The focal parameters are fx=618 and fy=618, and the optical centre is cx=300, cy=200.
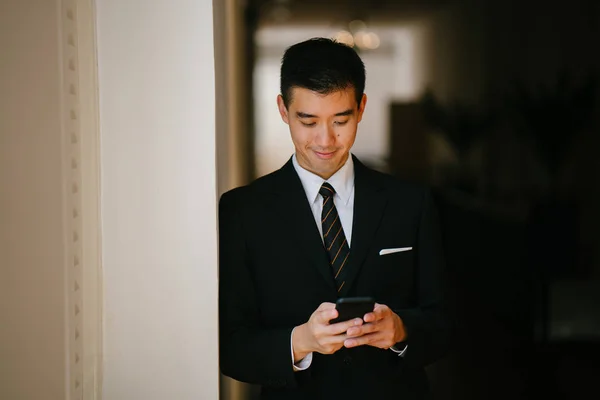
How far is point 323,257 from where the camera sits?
67.5 inches

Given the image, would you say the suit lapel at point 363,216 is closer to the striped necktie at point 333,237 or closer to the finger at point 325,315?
the striped necktie at point 333,237

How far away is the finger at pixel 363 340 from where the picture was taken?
61.1 inches

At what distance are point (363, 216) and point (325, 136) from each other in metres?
0.26

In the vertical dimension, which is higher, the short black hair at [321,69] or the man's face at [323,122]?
the short black hair at [321,69]

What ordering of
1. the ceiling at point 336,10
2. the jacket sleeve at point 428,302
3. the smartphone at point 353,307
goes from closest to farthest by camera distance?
the smartphone at point 353,307 → the jacket sleeve at point 428,302 → the ceiling at point 336,10

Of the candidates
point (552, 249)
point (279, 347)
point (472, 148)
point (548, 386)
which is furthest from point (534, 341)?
point (279, 347)

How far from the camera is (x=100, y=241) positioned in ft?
5.45

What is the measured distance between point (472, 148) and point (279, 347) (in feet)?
5.55

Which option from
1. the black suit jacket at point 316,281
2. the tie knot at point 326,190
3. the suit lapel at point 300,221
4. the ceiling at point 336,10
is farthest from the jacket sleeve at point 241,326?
the ceiling at point 336,10

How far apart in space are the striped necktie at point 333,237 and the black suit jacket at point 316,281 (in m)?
0.03

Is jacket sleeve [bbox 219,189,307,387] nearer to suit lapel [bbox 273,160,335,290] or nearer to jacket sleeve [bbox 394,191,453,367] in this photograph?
suit lapel [bbox 273,160,335,290]

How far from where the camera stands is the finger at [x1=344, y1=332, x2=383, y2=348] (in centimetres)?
155

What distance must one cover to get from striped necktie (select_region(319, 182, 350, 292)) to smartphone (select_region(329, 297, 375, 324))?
0.20 meters

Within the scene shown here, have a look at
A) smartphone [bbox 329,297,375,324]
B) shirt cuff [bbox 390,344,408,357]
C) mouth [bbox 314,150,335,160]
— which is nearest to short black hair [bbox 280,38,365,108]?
mouth [bbox 314,150,335,160]
